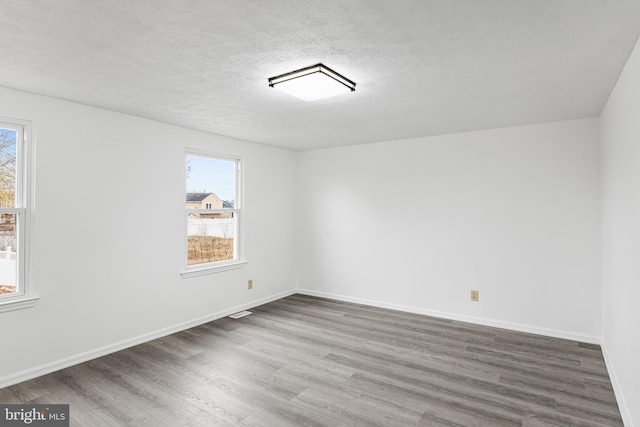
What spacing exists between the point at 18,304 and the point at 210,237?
2067 millimetres

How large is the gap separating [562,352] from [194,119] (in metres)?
4.37

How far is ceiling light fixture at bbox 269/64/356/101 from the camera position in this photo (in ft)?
7.98

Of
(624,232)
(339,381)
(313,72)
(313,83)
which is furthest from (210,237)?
(624,232)

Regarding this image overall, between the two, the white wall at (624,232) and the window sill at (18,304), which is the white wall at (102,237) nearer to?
the window sill at (18,304)

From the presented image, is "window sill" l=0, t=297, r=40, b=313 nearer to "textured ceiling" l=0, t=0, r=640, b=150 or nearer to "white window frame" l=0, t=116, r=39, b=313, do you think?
"white window frame" l=0, t=116, r=39, b=313

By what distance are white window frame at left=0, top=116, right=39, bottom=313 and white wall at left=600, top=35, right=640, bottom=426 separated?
4.26 m

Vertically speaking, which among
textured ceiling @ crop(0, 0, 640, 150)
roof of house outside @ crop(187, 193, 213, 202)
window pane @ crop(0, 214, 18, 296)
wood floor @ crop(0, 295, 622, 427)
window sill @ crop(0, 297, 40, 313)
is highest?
textured ceiling @ crop(0, 0, 640, 150)

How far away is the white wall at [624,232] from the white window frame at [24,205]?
4263 millimetres

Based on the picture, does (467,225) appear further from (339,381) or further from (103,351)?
(103,351)

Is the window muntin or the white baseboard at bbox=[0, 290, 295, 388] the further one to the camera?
the window muntin

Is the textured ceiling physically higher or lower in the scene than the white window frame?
higher

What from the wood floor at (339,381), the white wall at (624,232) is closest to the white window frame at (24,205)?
the wood floor at (339,381)

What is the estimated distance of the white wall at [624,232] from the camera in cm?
208

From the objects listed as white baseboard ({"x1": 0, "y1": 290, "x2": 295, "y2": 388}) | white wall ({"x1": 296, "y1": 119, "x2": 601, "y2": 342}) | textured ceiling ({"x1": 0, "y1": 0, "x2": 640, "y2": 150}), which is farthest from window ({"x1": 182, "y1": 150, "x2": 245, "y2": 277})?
white wall ({"x1": 296, "y1": 119, "x2": 601, "y2": 342})
